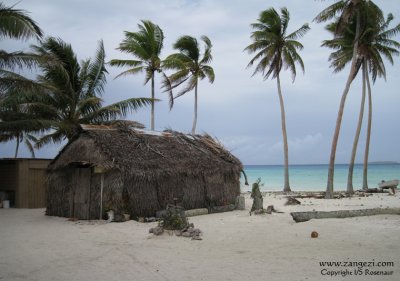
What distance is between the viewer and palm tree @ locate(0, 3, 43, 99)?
10211mm

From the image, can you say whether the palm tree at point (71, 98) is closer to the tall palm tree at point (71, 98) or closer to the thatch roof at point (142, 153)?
the tall palm tree at point (71, 98)

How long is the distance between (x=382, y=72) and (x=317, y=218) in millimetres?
15968

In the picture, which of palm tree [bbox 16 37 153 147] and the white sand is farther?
palm tree [bbox 16 37 153 147]

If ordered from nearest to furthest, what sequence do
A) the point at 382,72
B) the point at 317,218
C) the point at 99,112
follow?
the point at 317,218 → the point at 99,112 → the point at 382,72

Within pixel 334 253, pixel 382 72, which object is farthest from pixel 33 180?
pixel 382 72

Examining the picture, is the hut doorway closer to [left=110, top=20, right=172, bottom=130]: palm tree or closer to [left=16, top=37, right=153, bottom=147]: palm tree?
[left=16, top=37, right=153, bottom=147]: palm tree

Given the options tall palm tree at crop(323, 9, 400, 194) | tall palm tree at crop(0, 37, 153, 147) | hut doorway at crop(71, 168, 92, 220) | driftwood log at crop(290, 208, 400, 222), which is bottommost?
driftwood log at crop(290, 208, 400, 222)

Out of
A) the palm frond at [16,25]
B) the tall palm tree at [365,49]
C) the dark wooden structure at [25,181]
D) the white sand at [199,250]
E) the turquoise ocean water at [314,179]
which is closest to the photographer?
the white sand at [199,250]

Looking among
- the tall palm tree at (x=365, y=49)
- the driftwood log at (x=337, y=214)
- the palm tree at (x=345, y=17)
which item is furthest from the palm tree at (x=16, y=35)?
the tall palm tree at (x=365, y=49)

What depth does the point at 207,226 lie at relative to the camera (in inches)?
437

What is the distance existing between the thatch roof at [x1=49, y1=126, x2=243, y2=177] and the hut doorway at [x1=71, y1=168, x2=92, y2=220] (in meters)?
0.39

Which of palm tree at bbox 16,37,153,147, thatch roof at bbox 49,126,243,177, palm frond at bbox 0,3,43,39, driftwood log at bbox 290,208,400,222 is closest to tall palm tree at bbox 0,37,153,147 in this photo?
palm tree at bbox 16,37,153,147

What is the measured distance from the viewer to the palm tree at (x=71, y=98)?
53.8 feet

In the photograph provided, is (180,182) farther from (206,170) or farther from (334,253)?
(334,253)
